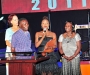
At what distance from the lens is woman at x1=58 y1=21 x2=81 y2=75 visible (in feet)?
15.2

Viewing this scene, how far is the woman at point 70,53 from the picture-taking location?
4625 mm

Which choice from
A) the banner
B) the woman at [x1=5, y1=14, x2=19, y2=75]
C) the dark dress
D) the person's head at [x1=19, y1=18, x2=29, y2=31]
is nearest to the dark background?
the banner

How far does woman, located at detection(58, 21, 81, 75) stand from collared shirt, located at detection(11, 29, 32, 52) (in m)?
0.79

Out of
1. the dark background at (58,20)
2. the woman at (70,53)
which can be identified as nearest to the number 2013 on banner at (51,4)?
the dark background at (58,20)

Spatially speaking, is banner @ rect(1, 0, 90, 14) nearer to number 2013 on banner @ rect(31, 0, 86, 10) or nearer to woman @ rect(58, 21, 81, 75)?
number 2013 on banner @ rect(31, 0, 86, 10)

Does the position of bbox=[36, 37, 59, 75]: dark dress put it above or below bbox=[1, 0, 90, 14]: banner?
below

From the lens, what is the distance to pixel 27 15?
6.90m

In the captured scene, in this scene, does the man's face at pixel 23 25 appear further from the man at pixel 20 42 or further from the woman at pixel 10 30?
the woman at pixel 10 30

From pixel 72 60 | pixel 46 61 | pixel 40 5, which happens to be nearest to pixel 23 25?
pixel 46 61

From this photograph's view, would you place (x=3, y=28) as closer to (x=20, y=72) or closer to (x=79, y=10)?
(x=79, y=10)

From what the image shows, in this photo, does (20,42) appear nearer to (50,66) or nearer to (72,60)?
(50,66)

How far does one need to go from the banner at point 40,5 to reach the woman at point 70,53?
180cm

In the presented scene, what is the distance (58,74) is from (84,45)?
7.30 feet

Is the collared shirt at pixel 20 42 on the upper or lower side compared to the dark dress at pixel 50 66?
upper
